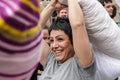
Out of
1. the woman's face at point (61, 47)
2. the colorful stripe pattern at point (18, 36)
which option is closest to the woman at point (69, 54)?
the woman's face at point (61, 47)

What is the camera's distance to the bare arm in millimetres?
1559

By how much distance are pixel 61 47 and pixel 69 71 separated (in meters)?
0.24

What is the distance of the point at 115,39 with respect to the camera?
5.72 feet

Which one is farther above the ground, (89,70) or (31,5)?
(31,5)

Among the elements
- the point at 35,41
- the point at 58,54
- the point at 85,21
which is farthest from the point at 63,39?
the point at 35,41

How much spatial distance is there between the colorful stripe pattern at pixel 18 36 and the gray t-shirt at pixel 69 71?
137 cm

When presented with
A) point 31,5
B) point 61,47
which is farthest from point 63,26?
point 31,5

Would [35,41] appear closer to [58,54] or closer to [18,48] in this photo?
[18,48]

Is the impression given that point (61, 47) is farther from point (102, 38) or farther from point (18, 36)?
point (18, 36)

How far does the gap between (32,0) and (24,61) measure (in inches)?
2.3

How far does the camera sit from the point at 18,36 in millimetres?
256

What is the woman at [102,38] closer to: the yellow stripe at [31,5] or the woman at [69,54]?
the woman at [69,54]

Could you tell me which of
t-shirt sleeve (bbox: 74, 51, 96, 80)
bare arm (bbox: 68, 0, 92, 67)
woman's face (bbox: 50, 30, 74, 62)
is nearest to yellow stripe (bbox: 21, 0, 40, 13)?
bare arm (bbox: 68, 0, 92, 67)

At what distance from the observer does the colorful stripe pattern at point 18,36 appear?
25cm
